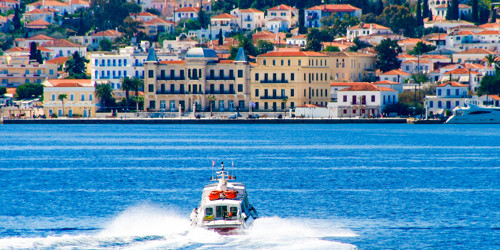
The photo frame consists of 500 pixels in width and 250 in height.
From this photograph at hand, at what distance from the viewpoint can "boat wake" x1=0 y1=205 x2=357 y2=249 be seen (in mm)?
39719

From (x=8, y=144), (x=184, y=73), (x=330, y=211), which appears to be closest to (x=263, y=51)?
(x=184, y=73)

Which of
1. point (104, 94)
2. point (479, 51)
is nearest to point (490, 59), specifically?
point (479, 51)

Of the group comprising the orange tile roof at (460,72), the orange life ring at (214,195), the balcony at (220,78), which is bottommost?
the orange life ring at (214,195)

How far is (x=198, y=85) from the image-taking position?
493 feet

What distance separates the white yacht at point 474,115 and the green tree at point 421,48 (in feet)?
138

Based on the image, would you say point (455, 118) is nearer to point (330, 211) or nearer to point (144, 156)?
point (144, 156)

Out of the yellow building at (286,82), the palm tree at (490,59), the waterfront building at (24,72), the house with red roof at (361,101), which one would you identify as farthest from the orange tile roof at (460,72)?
the waterfront building at (24,72)

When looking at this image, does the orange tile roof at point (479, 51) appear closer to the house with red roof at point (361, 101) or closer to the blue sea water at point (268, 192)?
the house with red roof at point (361, 101)

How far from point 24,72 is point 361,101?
2615 inches

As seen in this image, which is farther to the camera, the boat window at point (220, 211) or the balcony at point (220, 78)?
the balcony at point (220, 78)

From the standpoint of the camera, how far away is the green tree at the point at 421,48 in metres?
186

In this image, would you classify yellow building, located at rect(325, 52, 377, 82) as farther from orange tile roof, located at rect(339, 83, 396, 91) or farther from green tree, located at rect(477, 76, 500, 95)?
green tree, located at rect(477, 76, 500, 95)

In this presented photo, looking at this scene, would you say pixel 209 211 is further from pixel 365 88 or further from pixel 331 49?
pixel 331 49

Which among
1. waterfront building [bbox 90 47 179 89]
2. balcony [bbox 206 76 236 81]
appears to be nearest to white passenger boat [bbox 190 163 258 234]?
balcony [bbox 206 76 236 81]
